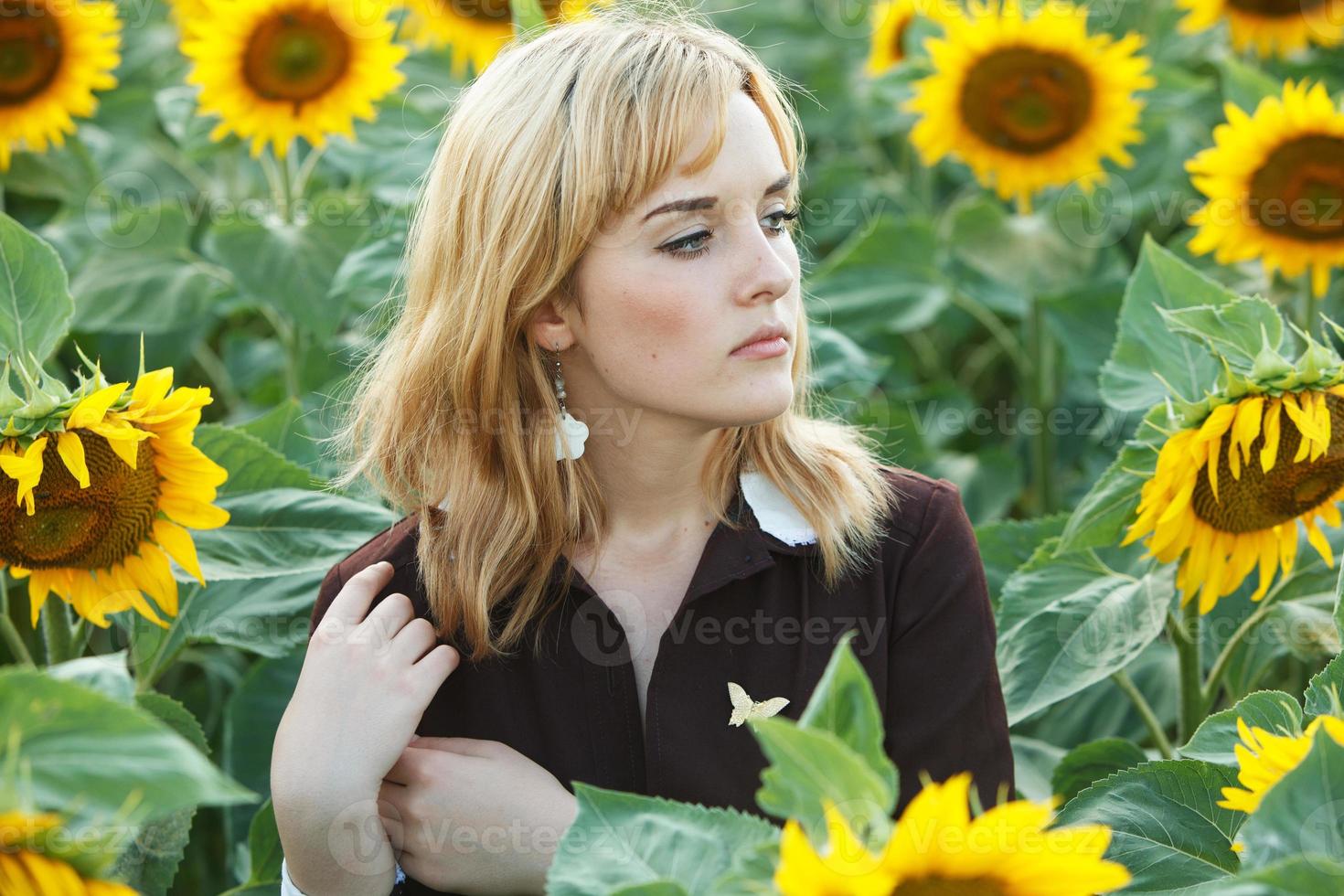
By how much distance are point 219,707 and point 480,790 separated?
895mm

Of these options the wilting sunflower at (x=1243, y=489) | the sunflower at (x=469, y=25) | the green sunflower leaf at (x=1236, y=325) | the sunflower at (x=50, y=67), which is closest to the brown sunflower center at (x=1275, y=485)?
the wilting sunflower at (x=1243, y=489)

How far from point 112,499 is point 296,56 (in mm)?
1132

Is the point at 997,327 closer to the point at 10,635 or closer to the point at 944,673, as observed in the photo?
the point at 944,673

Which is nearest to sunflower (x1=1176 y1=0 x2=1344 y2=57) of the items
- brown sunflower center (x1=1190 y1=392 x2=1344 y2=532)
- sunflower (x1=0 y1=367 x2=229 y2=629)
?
brown sunflower center (x1=1190 y1=392 x2=1344 y2=532)

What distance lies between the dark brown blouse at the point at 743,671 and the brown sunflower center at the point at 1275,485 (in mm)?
262

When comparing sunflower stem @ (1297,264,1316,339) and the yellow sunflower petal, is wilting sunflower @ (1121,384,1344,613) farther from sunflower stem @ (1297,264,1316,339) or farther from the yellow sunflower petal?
the yellow sunflower petal

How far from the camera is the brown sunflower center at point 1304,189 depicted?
2158 mm

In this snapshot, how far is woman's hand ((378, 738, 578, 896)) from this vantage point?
1.42 metres

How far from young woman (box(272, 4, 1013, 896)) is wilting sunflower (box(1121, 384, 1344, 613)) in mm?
220

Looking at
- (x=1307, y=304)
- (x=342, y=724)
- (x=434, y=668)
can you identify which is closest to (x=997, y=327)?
(x=1307, y=304)

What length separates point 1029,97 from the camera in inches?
101

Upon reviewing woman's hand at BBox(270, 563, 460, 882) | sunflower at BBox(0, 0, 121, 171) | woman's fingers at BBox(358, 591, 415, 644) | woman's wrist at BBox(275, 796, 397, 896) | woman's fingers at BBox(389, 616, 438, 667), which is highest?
sunflower at BBox(0, 0, 121, 171)

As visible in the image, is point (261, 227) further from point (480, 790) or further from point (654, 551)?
point (480, 790)

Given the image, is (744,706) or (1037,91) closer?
(744,706)
